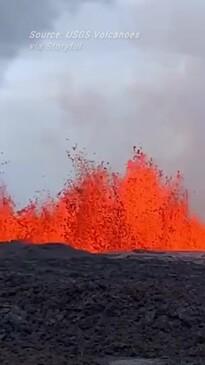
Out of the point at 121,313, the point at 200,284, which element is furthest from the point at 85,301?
the point at 200,284

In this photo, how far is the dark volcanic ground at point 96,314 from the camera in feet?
33.3

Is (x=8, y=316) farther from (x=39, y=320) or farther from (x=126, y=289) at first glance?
(x=126, y=289)

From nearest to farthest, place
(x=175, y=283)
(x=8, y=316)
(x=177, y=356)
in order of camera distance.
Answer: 1. (x=177, y=356)
2. (x=8, y=316)
3. (x=175, y=283)

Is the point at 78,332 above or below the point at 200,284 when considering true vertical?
below

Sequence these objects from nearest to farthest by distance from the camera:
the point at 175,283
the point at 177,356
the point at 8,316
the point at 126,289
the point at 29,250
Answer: the point at 177,356
the point at 8,316
the point at 126,289
the point at 175,283
the point at 29,250

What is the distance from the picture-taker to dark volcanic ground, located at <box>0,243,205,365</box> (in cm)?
1016

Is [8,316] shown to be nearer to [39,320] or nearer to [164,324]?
[39,320]

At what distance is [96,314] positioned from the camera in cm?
1120

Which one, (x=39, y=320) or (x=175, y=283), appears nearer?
(x=39, y=320)

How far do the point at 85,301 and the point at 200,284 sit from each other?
2.52m

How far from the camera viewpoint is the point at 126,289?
1217 cm

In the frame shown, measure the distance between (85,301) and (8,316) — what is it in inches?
44.2

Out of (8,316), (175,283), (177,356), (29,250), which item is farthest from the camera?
(29,250)

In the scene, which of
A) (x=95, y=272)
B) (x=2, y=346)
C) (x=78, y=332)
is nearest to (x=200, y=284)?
(x=95, y=272)
